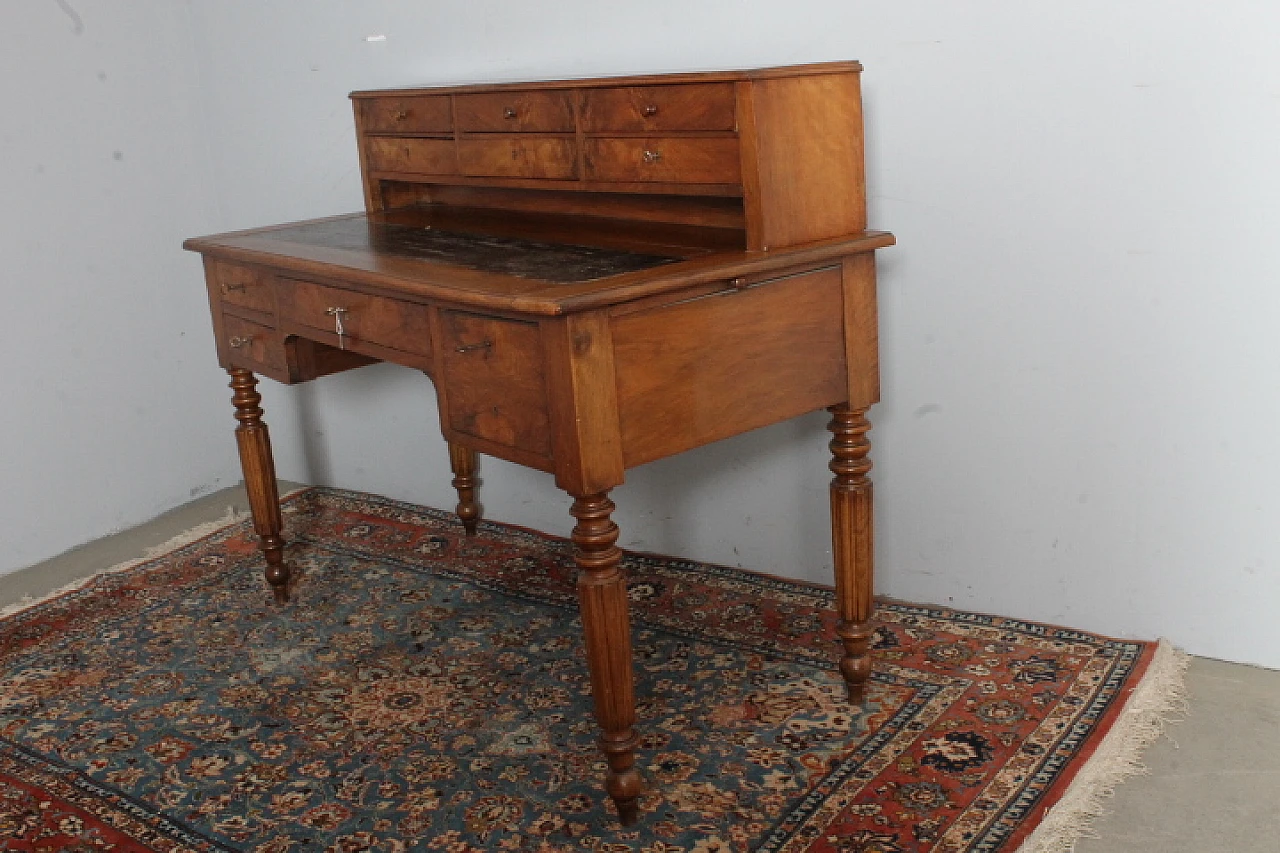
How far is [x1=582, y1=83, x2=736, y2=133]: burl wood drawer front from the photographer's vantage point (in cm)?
232

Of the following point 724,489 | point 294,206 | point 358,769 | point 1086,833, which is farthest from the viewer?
point 294,206

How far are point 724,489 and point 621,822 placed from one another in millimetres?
1124

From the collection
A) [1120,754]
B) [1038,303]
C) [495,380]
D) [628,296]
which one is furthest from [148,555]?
[1120,754]

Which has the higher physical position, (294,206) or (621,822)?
(294,206)

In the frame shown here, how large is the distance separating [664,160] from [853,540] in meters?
0.81

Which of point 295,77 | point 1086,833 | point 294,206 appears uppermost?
point 295,77

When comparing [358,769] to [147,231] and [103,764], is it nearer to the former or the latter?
[103,764]

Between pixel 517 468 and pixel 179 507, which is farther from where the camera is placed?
Answer: pixel 179 507

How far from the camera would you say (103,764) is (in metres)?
2.65

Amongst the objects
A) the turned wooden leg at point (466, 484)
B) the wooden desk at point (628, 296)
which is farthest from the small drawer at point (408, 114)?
the turned wooden leg at point (466, 484)

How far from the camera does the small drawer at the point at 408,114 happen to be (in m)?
3.08

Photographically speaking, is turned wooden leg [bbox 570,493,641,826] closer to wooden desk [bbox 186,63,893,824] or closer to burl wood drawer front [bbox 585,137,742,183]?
wooden desk [bbox 186,63,893,824]

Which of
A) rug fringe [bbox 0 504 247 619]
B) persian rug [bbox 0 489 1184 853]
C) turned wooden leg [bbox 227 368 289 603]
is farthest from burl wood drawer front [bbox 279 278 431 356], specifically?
rug fringe [bbox 0 504 247 619]

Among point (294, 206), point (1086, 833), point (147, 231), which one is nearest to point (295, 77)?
point (294, 206)
